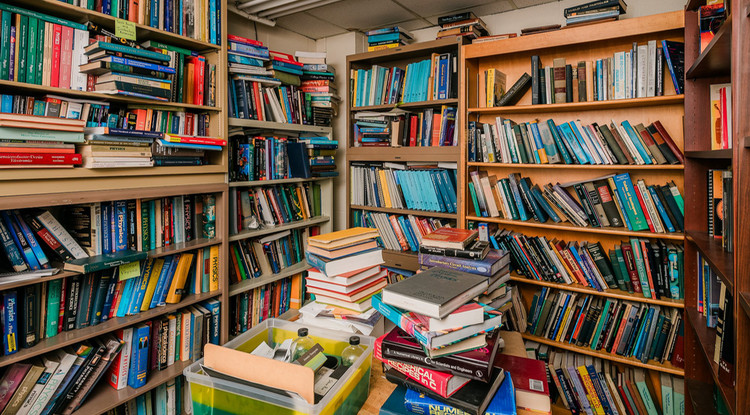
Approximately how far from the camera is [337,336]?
1338 mm

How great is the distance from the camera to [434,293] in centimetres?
109

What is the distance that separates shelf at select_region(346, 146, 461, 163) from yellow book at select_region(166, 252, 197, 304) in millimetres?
1401

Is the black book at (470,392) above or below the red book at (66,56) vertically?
below

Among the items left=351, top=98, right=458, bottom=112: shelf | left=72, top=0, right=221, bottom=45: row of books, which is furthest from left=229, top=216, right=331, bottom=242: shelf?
left=72, top=0, right=221, bottom=45: row of books

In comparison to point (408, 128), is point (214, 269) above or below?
below

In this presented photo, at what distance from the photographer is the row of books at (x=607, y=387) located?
2164 mm

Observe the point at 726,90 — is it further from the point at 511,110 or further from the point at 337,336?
the point at 337,336

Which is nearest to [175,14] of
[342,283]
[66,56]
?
[66,56]

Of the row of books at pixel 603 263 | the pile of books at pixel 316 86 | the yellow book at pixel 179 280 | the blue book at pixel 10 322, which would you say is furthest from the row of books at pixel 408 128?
the blue book at pixel 10 322

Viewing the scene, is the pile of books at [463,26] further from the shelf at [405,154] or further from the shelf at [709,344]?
the shelf at [709,344]

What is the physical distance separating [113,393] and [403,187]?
202cm

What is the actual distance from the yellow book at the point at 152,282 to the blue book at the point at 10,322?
1.63 feet

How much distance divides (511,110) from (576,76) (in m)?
0.39

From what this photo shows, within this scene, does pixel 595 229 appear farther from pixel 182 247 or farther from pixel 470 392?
pixel 182 247
